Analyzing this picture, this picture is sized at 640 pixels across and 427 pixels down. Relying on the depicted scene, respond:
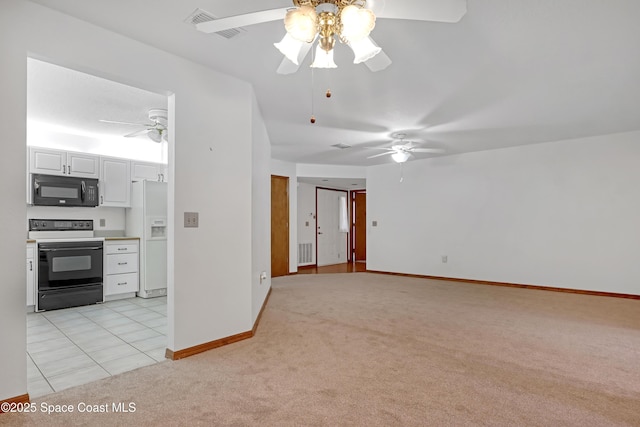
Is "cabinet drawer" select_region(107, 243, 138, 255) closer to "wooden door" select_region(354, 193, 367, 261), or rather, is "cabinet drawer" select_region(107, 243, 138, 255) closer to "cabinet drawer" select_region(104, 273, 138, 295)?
"cabinet drawer" select_region(104, 273, 138, 295)

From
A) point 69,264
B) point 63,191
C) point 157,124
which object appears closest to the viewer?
point 157,124

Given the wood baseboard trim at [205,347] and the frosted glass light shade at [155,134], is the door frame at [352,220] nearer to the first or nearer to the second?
the frosted glass light shade at [155,134]

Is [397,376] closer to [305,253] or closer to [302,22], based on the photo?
[302,22]

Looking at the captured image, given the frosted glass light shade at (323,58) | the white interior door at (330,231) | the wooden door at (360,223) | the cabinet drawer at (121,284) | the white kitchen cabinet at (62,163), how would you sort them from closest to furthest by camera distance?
the frosted glass light shade at (323,58) < the white kitchen cabinet at (62,163) < the cabinet drawer at (121,284) < the white interior door at (330,231) < the wooden door at (360,223)

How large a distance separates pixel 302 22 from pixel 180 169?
66.1 inches

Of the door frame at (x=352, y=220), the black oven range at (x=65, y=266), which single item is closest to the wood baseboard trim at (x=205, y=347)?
the black oven range at (x=65, y=266)

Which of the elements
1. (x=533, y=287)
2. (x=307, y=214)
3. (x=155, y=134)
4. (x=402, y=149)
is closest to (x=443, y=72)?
(x=402, y=149)

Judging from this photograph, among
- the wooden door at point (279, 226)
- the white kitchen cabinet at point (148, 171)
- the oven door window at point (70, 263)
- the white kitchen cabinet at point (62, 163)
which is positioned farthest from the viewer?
the wooden door at point (279, 226)

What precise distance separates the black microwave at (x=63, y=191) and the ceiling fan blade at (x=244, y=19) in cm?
415

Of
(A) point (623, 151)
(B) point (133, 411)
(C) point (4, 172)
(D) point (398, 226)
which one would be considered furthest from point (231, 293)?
(A) point (623, 151)

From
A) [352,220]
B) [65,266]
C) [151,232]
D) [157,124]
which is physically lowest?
[65,266]

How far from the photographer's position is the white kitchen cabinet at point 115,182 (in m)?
5.00

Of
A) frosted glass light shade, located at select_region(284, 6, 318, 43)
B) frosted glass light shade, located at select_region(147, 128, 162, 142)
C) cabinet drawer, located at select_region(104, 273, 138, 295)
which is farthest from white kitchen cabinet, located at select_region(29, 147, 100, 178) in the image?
frosted glass light shade, located at select_region(284, 6, 318, 43)

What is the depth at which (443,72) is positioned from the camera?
2986 mm
